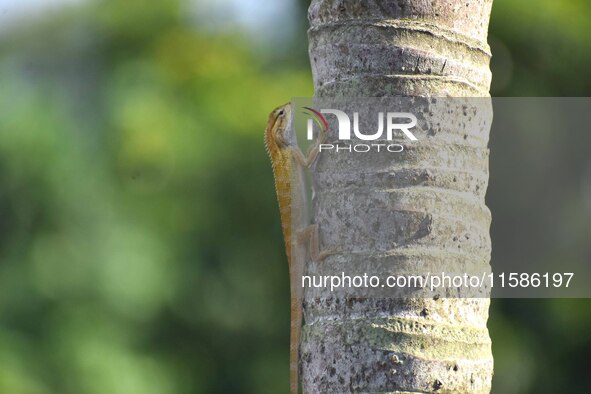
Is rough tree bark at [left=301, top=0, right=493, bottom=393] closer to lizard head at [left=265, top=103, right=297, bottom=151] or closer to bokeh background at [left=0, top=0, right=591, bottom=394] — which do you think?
lizard head at [left=265, top=103, right=297, bottom=151]

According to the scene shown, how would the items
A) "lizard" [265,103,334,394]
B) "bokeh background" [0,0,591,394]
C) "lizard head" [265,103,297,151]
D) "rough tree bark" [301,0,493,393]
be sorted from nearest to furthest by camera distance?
"rough tree bark" [301,0,493,393] < "lizard" [265,103,334,394] < "lizard head" [265,103,297,151] < "bokeh background" [0,0,591,394]

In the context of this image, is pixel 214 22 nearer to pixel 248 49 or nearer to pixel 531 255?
pixel 248 49

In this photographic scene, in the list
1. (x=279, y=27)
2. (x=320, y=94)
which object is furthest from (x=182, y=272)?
(x=320, y=94)

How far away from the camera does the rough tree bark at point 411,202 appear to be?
2719 millimetres

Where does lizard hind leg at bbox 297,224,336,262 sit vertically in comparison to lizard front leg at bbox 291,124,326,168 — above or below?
below

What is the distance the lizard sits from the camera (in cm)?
338

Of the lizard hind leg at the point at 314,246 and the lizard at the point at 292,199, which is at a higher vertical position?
the lizard at the point at 292,199

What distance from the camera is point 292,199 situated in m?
3.87

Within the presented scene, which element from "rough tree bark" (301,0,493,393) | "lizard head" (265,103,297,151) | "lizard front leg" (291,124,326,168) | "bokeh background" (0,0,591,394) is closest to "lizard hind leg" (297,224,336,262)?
"rough tree bark" (301,0,493,393)

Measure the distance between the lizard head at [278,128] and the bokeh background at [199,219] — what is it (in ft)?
12.4

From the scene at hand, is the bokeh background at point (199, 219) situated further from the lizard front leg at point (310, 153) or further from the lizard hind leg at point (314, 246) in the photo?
the lizard hind leg at point (314, 246)

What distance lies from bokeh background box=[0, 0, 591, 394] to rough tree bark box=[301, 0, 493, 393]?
16.5 feet

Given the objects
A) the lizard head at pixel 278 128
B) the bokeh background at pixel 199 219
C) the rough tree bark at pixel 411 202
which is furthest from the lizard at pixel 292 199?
the bokeh background at pixel 199 219

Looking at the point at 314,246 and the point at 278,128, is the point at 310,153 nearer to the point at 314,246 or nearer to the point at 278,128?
the point at 314,246
